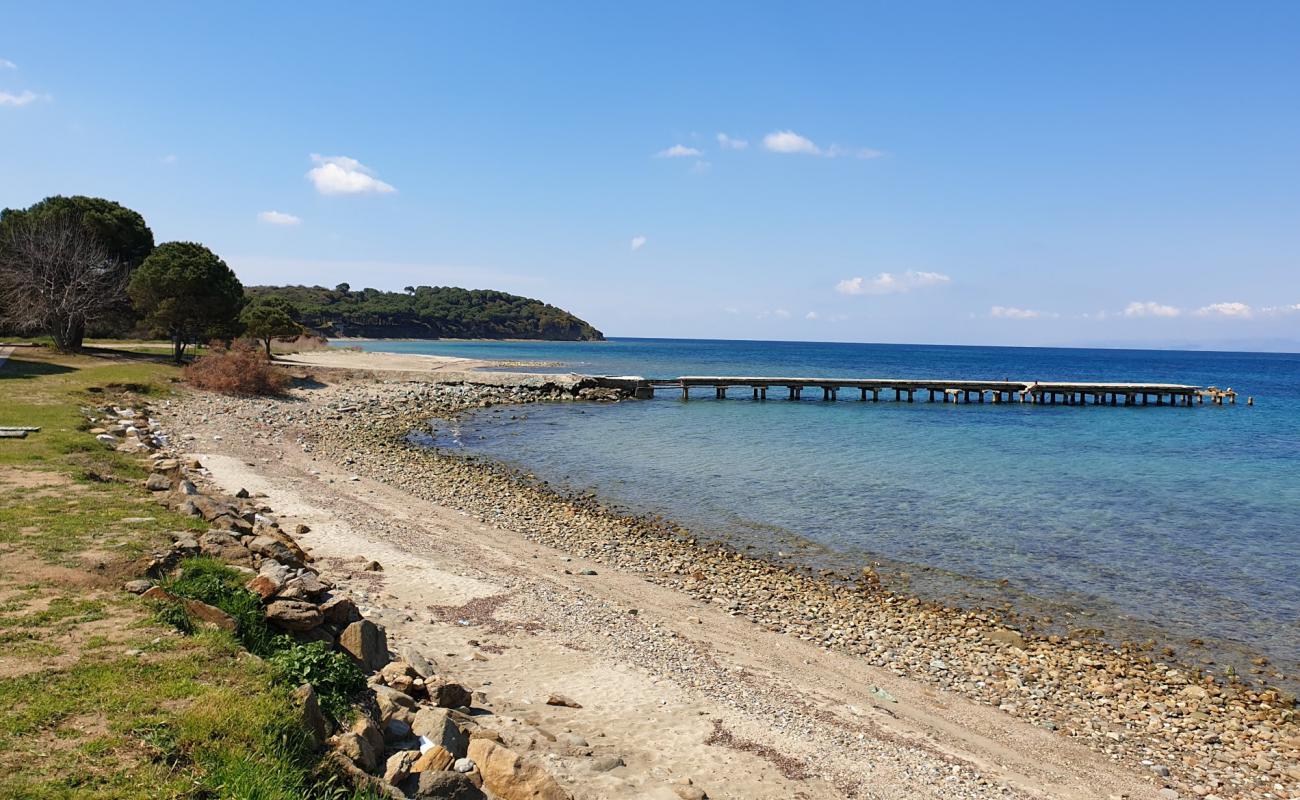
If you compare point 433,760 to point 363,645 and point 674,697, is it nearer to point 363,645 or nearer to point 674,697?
point 363,645

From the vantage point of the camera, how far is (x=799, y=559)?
669 inches

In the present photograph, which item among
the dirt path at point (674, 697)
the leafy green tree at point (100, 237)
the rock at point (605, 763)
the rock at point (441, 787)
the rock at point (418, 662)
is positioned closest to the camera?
the rock at point (441, 787)

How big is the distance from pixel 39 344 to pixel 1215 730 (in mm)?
59683

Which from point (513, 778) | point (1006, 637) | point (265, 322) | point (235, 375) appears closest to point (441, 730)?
point (513, 778)

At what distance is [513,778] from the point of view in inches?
235

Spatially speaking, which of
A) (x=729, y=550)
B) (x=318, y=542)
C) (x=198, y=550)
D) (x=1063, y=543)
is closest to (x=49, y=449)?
(x=318, y=542)

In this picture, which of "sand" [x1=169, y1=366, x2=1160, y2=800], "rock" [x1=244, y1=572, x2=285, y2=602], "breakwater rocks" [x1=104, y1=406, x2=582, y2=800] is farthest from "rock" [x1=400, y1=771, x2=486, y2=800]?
"rock" [x1=244, y1=572, x2=285, y2=602]

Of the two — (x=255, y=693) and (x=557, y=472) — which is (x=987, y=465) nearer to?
(x=557, y=472)

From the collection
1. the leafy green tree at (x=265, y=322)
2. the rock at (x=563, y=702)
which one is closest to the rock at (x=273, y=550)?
the rock at (x=563, y=702)

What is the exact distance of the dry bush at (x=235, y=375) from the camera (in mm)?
39312

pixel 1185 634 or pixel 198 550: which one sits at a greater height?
pixel 198 550

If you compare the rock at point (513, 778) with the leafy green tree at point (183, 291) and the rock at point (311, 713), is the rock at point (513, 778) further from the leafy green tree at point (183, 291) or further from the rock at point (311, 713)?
the leafy green tree at point (183, 291)

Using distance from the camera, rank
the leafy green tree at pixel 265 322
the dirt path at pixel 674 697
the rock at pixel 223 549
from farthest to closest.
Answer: the leafy green tree at pixel 265 322 < the rock at pixel 223 549 < the dirt path at pixel 674 697

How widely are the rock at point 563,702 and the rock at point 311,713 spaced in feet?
10.6
